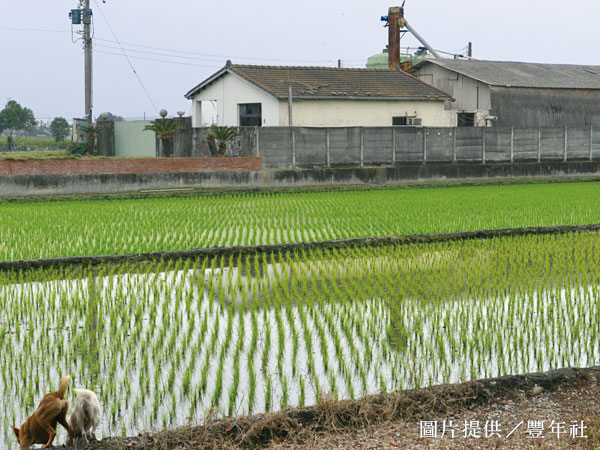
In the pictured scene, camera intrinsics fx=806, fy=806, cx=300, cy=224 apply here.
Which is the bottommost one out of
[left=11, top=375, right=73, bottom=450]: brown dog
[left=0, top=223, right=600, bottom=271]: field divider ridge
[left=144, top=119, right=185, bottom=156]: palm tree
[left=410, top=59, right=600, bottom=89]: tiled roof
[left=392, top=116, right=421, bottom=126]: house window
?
[left=11, top=375, right=73, bottom=450]: brown dog

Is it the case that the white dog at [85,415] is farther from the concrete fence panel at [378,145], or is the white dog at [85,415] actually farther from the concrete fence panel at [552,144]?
the concrete fence panel at [552,144]

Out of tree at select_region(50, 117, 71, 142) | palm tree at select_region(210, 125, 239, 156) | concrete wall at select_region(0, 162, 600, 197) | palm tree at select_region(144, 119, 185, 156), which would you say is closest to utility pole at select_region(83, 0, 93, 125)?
palm tree at select_region(144, 119, 185, 156)

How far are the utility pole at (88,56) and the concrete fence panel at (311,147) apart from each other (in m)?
9.79

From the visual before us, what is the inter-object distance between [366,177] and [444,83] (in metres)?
12.1

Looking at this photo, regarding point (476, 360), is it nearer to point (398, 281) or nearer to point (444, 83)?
point (398, 281)

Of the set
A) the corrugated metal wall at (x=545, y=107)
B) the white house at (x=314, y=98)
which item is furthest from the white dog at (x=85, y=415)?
the corrugated metal wall at (x=545, y=107)

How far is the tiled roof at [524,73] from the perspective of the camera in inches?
1291

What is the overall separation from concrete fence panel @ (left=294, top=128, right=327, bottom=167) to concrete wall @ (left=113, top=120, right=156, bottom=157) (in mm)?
7400

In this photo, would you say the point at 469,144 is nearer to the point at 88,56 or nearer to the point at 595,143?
the point at 595,143

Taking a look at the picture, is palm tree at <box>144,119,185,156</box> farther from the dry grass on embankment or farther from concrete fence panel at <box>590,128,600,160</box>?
the dry grass on embankment

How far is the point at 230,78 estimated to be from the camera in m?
28.8

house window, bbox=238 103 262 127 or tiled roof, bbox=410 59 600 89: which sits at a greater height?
tiled roof, bbox=410 59 600 89

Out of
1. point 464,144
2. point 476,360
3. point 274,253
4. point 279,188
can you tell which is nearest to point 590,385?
point 476,360

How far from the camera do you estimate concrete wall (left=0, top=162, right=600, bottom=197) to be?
19578 mm
